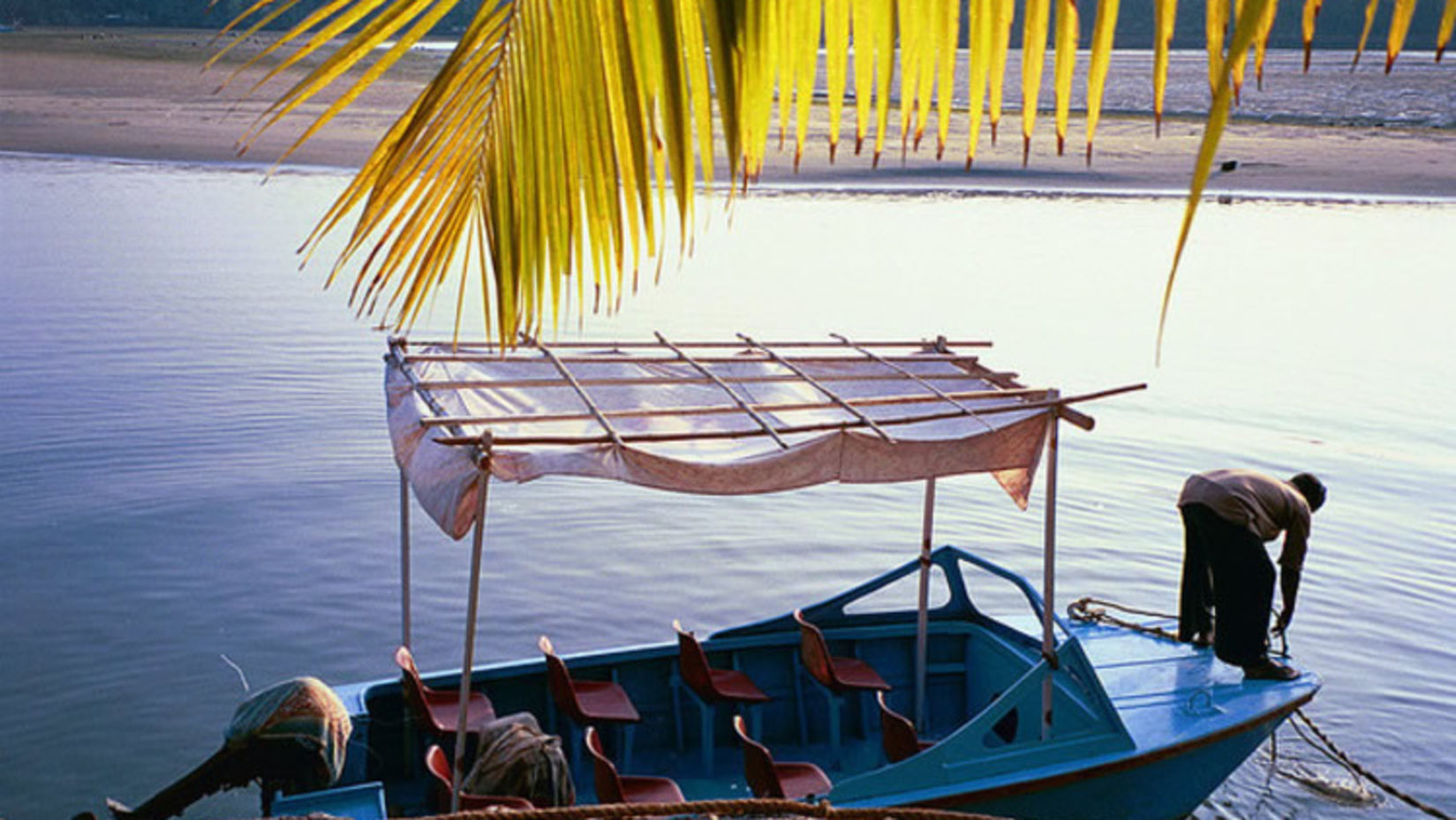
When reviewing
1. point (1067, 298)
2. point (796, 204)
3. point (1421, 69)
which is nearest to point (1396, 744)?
point (1067, 298)

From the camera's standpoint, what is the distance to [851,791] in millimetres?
7660

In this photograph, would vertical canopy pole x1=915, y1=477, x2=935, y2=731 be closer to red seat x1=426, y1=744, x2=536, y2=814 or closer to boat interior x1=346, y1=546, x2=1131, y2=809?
boat interior x1=346, y1=546, x2=1131, y2=809

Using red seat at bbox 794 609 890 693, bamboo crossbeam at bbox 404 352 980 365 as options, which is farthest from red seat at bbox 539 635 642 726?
bamboo crossbeam at bbox 404 352 980 365

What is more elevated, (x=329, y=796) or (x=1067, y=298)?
(x=329, y=796)

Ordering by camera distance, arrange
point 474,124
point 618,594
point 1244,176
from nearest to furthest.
Answer: point 474,124
point 618,594
point 1244,176

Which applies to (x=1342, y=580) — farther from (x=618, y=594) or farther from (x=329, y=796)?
(x=329, y=796)

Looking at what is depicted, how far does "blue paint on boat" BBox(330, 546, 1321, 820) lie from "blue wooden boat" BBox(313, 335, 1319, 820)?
0.6 inches

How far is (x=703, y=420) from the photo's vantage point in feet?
26.2

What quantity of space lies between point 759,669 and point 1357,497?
10734 mm

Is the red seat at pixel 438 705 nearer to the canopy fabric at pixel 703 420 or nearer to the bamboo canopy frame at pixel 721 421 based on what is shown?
the bamboo canopy frame at pixel 721 421

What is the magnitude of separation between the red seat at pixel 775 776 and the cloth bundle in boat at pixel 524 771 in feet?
3.91

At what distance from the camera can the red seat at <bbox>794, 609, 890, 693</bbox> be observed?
895cm

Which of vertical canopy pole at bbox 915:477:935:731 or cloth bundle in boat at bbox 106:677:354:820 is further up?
cloth bundle in boat at bbox 106:677:354:820

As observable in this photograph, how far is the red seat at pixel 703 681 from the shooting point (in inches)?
346
